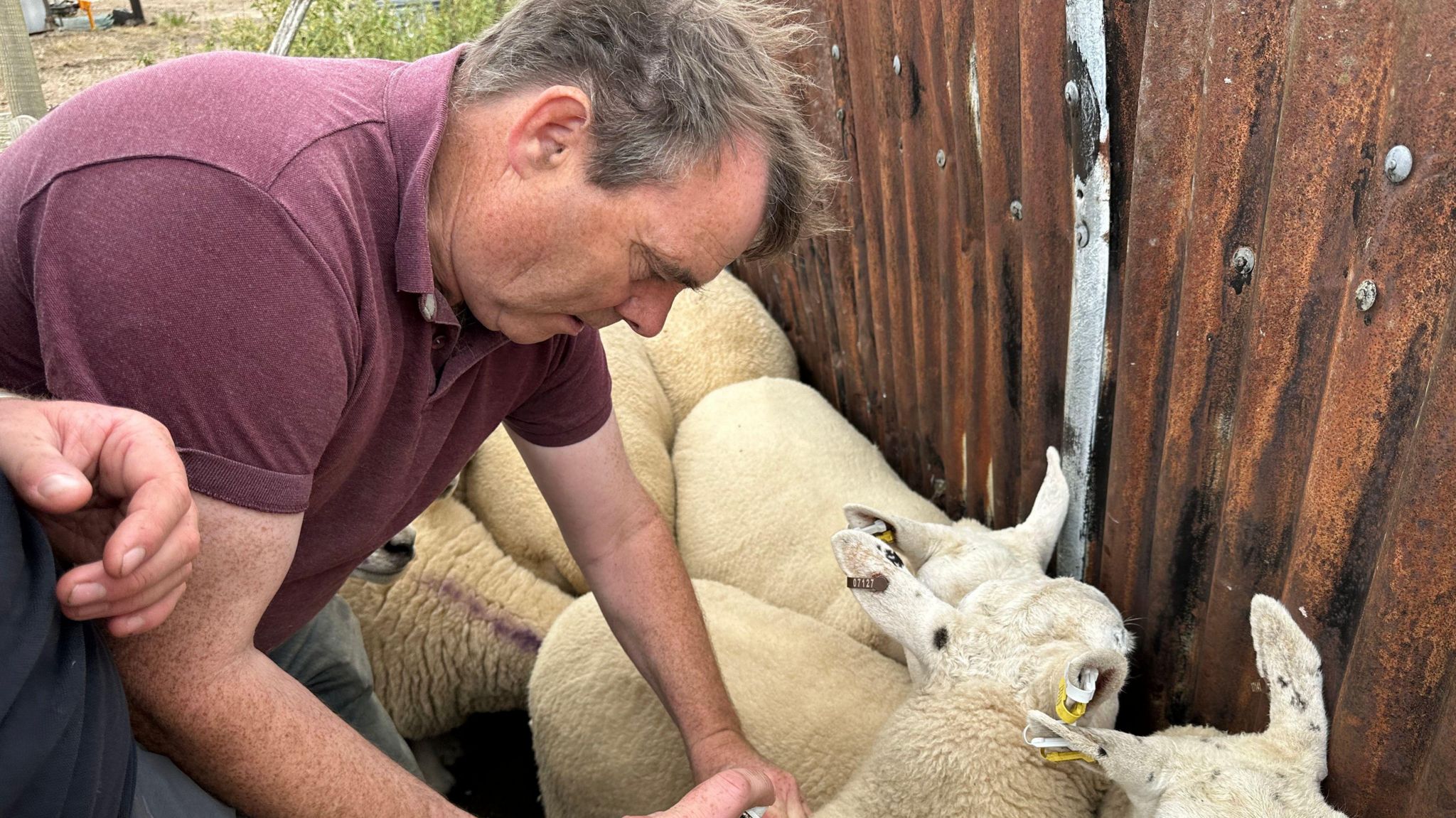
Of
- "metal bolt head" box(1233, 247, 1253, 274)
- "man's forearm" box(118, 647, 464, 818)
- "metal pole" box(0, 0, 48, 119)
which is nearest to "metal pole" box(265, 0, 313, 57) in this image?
"metal pole" box(0, 0, 48, 119)

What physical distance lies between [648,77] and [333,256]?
0.54 meters

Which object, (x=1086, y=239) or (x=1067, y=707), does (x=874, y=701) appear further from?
(x=1086, y=239)

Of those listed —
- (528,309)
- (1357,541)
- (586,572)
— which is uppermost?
(528,309)

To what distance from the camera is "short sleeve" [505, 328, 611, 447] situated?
2389mm

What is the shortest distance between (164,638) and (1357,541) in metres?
1.80

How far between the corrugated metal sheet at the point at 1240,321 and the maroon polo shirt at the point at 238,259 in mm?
1310

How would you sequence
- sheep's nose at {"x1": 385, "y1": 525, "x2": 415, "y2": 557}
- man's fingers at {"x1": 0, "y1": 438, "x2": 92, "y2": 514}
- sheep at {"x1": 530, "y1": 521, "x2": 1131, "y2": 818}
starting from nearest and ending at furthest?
man's fingers at {"x1": 0, "y1": 438, "x2": 92, "y2": 514} < sheep at {"x1": 530, "y1": 521, "x2": 1131, "y2": 818} < sheep's nose at {"x1": 385, "y1": 525, "x2": 415, "y2": 557}

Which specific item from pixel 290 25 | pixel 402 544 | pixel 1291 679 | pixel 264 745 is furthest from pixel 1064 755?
pixel 290 25

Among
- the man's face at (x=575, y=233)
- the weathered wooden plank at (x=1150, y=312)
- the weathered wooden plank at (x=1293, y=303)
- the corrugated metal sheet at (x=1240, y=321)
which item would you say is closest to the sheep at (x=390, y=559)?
the man's face at (x=575, y=233)

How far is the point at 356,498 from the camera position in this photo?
2.00 m

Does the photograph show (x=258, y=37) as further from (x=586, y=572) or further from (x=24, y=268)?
(x=24, y=268)

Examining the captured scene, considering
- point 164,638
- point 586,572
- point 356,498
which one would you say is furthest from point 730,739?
point 164,638

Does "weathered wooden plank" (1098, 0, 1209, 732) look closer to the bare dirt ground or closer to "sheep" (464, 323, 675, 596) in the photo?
"sheep" (464, 323, 675, 596)

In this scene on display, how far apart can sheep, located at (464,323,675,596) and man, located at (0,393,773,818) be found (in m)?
2.42
